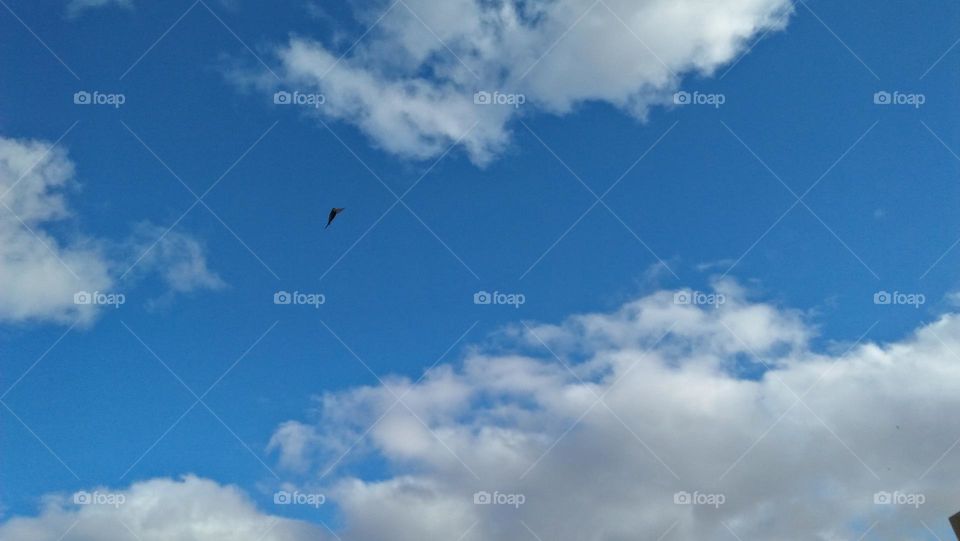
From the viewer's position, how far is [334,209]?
4256 cm

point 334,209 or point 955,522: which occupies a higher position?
point 334,209

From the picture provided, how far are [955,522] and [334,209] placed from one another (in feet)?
176

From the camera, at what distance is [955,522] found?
139 ft
